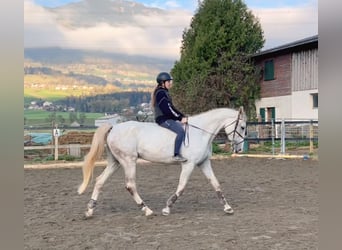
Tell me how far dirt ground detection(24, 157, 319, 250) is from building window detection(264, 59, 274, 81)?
1277 cm

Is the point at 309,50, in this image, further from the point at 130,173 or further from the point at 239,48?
the point at 130,173

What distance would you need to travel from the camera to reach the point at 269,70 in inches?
874

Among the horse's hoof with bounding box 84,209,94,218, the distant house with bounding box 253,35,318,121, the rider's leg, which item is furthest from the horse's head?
the distant house with bounding box 253,35,318,121

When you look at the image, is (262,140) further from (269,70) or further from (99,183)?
(99,183)

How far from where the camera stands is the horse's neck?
5727 mm

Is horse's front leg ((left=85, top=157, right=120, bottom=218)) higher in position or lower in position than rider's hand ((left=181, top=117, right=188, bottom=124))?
lower

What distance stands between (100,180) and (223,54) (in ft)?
57.0

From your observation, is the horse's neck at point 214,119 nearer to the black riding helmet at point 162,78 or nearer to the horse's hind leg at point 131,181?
the black riding helmet at point 162,78

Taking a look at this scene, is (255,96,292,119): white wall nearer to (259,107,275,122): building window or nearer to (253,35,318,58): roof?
(259,107,275,122): building window

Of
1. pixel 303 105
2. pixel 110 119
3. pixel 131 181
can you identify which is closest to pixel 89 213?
pixel 131 181

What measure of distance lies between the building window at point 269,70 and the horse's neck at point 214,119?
54.9 feet
